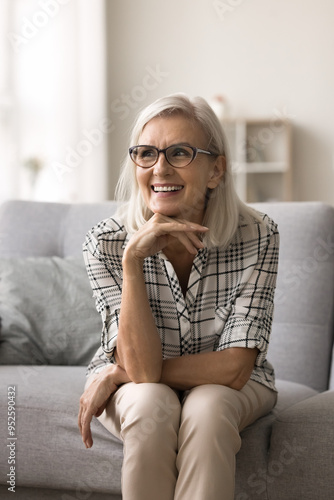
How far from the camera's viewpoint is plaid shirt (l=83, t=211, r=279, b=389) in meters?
1.44

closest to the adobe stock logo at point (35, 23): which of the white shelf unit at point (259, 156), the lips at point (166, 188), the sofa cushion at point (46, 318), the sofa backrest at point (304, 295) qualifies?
the white shelf unit at point (259, 156)

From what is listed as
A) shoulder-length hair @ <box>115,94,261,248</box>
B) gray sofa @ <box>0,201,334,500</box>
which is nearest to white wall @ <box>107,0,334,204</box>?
gray sofa @ <box>0,201,334,500</box>

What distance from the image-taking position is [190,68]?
5266mm

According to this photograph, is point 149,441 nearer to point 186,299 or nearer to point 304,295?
point 186,299

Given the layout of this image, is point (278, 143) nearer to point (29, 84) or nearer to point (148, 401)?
point (29, 84)

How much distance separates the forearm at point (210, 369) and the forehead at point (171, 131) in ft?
1.50

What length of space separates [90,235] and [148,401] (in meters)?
0.43

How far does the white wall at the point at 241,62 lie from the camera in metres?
5.04

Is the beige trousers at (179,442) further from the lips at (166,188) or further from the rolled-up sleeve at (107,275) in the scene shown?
the lips at (166,188)

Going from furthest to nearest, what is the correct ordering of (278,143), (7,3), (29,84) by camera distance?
(278,143), (29,84), (7,3)

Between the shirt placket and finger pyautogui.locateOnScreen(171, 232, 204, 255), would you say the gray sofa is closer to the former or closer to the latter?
the shirt placket

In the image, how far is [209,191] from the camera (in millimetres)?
1534

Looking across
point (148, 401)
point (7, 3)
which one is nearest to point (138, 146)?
point (148, 401)

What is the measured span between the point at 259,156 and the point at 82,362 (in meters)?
3.50
